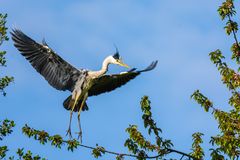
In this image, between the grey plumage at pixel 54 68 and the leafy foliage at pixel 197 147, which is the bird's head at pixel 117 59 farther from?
the leafy foliage at pixel 197 147

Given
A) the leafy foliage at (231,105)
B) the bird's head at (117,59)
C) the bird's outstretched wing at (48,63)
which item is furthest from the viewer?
the bird's head at (117,59)

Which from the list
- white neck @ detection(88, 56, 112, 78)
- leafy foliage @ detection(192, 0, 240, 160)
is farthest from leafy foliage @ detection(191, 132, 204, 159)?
white neck @ detection(88, 56, 112, 78)

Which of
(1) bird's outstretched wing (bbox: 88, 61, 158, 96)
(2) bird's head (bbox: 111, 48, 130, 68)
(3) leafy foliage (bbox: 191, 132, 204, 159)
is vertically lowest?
(3) leafy foliage (bbox: 191, 132, 204, 159)

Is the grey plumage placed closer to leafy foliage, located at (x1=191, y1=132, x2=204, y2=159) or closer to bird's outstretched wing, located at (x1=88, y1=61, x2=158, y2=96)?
bird's outstretched wing, located at (x1=88, y1=61, x2=158, y2=96)

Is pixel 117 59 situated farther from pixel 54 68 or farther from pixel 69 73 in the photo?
pixel 54 68

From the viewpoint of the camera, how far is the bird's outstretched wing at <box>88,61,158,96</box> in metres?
11.4

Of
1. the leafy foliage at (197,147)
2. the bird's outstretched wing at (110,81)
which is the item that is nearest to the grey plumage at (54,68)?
the bird's outstretched wing at (110,81)

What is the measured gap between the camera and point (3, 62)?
39.1 feet

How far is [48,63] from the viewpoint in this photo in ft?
37.1

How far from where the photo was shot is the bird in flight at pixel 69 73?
11.3 m

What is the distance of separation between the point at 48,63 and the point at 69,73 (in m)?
0.41

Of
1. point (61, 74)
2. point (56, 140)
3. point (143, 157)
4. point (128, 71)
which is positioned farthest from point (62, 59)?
point (143, 157)

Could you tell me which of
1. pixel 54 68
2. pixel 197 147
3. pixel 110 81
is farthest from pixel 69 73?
pixel 197 147

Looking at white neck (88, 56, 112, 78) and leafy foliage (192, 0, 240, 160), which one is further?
white neck (88, 56, 112, 78)
